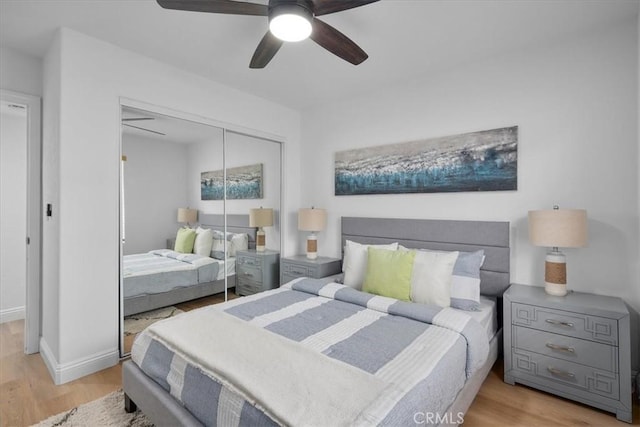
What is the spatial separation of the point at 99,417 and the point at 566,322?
9.79ft

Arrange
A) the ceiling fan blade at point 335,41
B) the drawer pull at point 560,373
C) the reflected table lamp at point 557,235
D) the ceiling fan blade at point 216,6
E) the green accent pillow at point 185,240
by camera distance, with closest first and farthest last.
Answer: the ceiling fan blade at point 216,6, the ceiling fan blade at point 335,41, the drawer pull at point 560,373, the reflected table lamp at point 557,235, the green accent pillow at point 185,240

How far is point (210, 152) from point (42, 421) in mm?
2407

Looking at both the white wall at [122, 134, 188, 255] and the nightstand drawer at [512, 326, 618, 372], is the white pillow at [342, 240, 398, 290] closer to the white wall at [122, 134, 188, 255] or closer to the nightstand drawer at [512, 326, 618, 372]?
the nightstand drawer at [512, 326, 618, 372]

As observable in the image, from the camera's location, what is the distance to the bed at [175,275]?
8.89 ft

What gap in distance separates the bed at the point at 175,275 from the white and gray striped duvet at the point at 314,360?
103 cm

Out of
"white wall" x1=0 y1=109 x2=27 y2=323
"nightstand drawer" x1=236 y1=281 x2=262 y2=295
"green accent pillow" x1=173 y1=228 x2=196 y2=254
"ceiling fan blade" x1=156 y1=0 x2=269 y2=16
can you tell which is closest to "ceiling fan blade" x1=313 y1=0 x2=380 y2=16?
"ceiling fan blade" x1=156 y1=0 x2=269 y2=16

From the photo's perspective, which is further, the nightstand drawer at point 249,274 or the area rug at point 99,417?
the nightstand drawer at point 249,274

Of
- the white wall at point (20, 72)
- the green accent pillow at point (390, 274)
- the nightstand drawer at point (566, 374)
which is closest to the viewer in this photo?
the nightstand drawer at point (566, 374)

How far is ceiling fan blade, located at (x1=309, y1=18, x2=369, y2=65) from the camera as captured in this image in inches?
70.2

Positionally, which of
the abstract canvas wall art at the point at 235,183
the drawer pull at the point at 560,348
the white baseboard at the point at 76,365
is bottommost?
the white baseboard at the point at 76,365

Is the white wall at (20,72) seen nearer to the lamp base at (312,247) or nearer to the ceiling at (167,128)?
the ceiling at (167,128)

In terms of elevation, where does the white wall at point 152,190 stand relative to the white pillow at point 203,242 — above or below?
above

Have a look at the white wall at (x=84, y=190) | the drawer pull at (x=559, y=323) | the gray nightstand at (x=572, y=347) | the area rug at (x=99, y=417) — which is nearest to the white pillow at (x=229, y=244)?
the white wall at (x=84, y=190)

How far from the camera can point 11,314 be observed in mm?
3500
